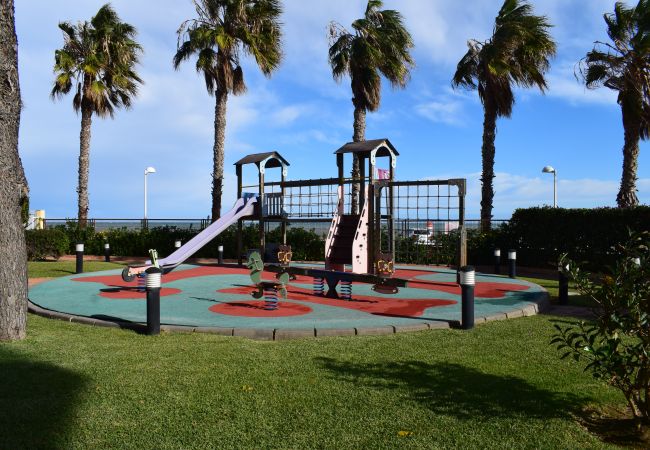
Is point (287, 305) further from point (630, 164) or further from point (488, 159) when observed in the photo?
point (630, 164)

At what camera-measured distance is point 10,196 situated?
6746 millimetres

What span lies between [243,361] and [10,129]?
432 cm

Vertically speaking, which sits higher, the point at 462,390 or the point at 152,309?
the point at 152,309

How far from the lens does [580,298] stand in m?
11.2

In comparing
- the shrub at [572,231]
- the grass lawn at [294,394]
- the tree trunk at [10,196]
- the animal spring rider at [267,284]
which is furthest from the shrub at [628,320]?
the shrub at [572,231]

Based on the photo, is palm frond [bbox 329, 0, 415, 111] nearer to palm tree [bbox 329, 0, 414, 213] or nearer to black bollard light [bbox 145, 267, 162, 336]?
palm tree [bbox 329, 0, 414, 213]

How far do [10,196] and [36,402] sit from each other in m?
3.47

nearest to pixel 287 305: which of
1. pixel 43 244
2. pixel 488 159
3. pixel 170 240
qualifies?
pixel 488 159

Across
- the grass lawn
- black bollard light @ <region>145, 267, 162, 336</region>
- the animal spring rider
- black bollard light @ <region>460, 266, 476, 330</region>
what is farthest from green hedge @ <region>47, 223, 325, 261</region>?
the grass lawn

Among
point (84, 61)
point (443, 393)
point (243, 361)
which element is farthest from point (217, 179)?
point (443, 393)

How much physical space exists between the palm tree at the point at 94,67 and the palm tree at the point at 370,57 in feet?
33.7

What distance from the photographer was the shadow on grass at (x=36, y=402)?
3.64m

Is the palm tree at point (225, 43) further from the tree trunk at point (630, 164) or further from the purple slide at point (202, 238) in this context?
the tree trunk at point (630, 164)

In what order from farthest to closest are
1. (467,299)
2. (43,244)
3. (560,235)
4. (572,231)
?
(43,244) → (560,235) → (572,231) → (467,299)
